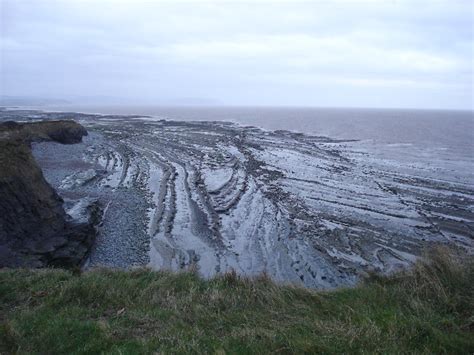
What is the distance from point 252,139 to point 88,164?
30.2 m

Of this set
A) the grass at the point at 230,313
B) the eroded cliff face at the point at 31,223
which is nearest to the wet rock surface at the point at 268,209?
the eroded cliff face at the point at 31,223

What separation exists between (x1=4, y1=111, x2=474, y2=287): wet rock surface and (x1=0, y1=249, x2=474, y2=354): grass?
216 inches

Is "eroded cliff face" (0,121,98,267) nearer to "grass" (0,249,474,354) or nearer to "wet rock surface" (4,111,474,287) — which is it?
"wet rock surface" (4,111,474,287)

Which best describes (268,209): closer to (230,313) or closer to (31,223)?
(31,223)

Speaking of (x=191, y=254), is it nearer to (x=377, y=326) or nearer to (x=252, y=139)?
(x=377, y=326)

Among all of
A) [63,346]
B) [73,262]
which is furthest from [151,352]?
[73,262]

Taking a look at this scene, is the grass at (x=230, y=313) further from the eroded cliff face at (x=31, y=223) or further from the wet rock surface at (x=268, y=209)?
the wet rock surface at (x=268, y=209)

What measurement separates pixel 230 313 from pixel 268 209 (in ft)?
50.9

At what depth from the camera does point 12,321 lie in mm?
6785

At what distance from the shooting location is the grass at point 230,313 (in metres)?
6.16

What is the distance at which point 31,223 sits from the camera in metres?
14.4

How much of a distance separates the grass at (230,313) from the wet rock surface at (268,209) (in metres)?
5.47

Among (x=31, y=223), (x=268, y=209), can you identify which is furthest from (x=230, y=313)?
(x=268, y=209)

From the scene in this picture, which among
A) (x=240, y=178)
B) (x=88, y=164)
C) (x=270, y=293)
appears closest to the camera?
(x=270, y=293)
